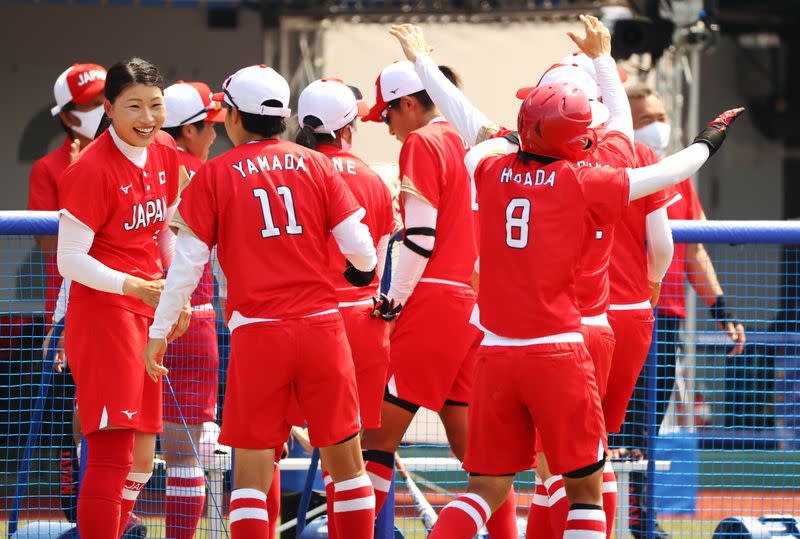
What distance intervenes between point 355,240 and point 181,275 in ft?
2.11

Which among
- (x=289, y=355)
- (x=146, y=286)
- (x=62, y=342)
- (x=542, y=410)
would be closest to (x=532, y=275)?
(x=542, y=410)

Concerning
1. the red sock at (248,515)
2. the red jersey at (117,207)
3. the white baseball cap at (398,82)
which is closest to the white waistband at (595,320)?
the red sock at (248,515)

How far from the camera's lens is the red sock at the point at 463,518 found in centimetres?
443

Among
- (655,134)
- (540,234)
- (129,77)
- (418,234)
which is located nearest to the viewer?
(540,234)

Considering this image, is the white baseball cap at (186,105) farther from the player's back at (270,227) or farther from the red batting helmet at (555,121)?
the red batting helmet at (555,121)

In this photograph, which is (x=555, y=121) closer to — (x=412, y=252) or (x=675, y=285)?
(x=412, y=252)

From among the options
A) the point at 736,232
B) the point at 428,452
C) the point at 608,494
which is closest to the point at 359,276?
the point at 608,494

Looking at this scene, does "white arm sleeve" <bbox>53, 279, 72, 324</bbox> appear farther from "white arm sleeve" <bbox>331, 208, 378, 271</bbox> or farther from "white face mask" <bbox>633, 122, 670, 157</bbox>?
"white face mask" <bbox>633, 122, 670, 157</bbox>

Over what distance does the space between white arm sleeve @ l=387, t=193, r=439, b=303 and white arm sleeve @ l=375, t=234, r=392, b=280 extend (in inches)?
3.0

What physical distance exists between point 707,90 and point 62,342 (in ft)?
40.1

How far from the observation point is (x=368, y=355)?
17.7ft

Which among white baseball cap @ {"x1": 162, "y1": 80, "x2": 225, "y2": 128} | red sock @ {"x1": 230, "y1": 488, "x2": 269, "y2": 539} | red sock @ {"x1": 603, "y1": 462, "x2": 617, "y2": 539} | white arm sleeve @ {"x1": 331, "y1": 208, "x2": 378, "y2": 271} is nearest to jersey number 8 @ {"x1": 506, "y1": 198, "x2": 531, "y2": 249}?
white arm sleeve @ {"x1": 331, "y1": 208, "x2": 378, "y2": 271}

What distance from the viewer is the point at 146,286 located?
4.96 metres

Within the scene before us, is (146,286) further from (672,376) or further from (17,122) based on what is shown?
(17,122)
